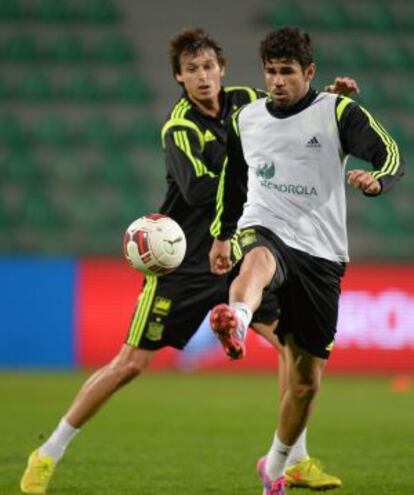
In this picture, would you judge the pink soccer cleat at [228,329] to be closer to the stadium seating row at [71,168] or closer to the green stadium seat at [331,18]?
the stadium seating row at [71,168]

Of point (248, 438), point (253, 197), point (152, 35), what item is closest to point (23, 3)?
point (152, 35)

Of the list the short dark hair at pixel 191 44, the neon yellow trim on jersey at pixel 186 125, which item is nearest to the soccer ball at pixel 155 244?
the neon yellow trim on jersey at pixel 186 125

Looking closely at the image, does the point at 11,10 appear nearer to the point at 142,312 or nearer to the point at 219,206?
the point at 142,312

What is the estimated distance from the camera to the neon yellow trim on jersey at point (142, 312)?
6.25m

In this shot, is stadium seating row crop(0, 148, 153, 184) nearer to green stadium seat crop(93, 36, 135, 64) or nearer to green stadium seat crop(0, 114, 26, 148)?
green stadium seat crop(0, 114, 26, 148)

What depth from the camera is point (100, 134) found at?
18656mm

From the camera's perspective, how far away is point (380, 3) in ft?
71.7

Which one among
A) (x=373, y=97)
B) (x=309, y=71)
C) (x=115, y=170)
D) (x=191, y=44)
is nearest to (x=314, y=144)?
(x=309, y=71)

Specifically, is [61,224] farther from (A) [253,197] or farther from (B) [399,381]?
(A) [253,197]

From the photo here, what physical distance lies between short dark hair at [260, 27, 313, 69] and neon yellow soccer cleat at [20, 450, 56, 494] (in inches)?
87.1

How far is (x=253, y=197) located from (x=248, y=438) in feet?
10.3

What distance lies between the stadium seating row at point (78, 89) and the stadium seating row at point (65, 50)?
322mm

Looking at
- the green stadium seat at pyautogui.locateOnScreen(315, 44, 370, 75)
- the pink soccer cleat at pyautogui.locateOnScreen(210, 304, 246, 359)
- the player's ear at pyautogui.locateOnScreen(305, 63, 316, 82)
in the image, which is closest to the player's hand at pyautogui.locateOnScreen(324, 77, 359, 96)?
the player's ear at pyautogui.locateOnScreen(305, 63, 316, 82)

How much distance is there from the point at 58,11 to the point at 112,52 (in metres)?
1.15
